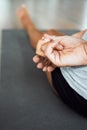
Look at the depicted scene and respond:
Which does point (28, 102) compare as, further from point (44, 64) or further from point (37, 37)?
point (37, 37)

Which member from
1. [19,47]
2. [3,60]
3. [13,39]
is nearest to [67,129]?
[3,60]

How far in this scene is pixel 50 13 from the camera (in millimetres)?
3197

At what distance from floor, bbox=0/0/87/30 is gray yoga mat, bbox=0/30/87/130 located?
0.93m

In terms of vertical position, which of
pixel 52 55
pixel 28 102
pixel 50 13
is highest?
pixel 52 55

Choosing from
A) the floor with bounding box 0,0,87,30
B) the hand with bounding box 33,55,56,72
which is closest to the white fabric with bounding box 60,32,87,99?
the hand with bounding box 33,55,56,72

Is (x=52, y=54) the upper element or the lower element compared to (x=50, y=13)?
upper

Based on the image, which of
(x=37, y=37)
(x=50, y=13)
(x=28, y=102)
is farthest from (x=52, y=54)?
(x=50, y=13)

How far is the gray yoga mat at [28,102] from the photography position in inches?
48.8

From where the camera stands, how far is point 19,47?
2.07 meters

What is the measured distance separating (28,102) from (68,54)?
0.42m

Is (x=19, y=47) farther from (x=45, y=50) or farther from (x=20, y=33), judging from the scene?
(x=45, y=50)

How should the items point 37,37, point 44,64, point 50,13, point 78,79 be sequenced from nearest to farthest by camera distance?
point 78,79, point 44,64, point 37,37, point 50,13

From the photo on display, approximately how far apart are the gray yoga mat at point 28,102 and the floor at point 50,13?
0.93m

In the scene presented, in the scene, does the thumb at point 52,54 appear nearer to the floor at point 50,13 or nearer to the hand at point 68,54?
the hand at point 68,54
